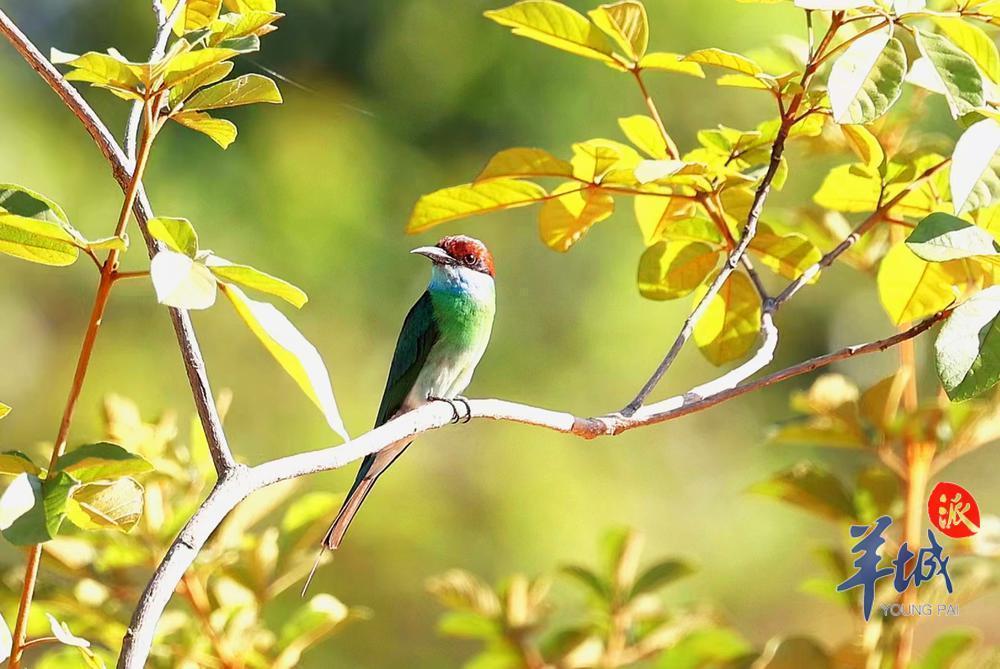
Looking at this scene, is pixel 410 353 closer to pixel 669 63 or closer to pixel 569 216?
pixel 569 216

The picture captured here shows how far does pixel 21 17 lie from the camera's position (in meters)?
2.77

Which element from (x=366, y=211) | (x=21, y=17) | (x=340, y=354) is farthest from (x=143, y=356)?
(x=21, y=17)

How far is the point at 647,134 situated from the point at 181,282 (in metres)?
0.47

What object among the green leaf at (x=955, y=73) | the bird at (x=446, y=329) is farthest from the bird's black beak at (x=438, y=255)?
the green leaf at (x=955, y=73)

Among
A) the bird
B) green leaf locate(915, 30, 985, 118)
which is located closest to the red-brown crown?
the bird

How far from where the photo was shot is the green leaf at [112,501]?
0.59 m

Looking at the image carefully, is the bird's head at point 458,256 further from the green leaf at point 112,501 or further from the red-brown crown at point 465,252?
the green leaf at point 112,501

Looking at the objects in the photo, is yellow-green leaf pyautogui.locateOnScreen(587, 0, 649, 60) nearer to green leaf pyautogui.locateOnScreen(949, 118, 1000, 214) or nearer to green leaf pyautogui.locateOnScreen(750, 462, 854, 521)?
green leaf pyautogui.locateOnScreen(949, 118, 1000, 214)

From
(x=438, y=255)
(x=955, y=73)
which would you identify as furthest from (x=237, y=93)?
(x=438, y=255)

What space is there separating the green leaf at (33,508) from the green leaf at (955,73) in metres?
0.52

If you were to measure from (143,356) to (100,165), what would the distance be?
0.49 meters

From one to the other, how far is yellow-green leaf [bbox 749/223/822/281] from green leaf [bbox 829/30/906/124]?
225 mm

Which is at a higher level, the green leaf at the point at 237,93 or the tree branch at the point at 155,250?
the green leaf at the point at 237,93

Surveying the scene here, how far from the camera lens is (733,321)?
0.93 m
